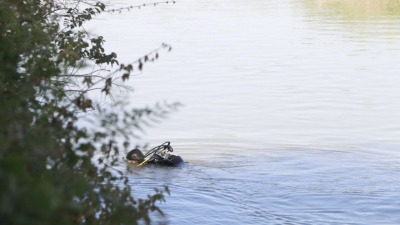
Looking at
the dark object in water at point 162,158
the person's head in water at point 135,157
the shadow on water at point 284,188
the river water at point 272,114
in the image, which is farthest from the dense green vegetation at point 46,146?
the dark object in water at point 162,158

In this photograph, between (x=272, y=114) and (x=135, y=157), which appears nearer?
(x=135, y=157)

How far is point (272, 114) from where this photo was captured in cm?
2458

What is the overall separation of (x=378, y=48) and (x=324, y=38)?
164 inches

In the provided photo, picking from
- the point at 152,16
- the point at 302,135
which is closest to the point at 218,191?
the point at 302,135

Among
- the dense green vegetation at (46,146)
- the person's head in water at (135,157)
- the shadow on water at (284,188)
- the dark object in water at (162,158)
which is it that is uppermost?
the dense green vegetation at (46,146)

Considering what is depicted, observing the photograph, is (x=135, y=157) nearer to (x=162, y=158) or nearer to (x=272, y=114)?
(x=162, y=158)

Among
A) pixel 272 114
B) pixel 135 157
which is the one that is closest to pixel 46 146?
pixel 135 157

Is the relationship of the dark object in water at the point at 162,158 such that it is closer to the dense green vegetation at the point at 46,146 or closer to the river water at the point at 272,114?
the river water at the point at 272,114

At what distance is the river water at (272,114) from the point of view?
16141 mm

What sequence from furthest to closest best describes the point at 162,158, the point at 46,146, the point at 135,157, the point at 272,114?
the point at 272,114, the point at 162,158, the point at 135,157, the point at 46,146

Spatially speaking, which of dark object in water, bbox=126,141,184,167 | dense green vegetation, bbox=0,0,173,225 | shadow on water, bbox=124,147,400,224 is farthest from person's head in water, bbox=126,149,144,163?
dense green vegetation, bbox=0,0,173,225

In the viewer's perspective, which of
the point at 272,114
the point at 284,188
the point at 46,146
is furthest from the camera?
the point at 272,114

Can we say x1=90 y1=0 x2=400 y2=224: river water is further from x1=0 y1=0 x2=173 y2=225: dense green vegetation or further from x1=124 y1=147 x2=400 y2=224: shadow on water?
x1=0 y1=0 x2=173 y2=225: dense green vegetation

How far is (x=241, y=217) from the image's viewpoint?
15.2 m
